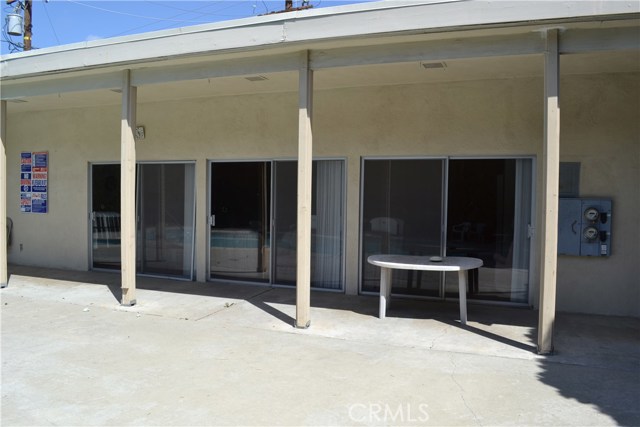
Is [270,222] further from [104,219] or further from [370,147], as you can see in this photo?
[104,219]

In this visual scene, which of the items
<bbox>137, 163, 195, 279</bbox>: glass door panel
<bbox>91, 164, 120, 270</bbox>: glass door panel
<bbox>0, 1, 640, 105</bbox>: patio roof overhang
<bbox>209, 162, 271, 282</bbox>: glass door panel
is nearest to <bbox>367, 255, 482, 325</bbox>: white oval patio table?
<bbox>0, 1, 640, 105</bbox>: patio roof overhang

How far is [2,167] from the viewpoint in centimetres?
792

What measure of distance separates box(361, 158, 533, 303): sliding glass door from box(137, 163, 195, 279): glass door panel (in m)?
3.25

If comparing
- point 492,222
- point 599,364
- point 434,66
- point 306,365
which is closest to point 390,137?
point 434,66

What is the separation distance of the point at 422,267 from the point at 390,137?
94.7 inches

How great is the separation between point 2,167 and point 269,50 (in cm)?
504

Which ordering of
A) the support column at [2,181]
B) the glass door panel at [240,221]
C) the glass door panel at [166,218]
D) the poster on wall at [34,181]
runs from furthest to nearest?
the poster on wall at [34,181] → the glass door panel at [166,218] → the glass door panel at [240,221] → the support column at [2,181]

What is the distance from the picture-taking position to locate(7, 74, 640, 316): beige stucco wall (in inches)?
258

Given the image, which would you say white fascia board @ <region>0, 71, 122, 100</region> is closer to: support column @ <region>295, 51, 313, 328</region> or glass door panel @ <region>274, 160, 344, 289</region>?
glass door panel @ <region>274, 160, 344, 289</region>

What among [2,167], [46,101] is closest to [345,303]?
[2,167]

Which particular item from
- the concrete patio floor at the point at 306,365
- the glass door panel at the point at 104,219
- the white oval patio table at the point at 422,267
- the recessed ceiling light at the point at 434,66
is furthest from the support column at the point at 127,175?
the recessed ceiling light at the point at 434,66

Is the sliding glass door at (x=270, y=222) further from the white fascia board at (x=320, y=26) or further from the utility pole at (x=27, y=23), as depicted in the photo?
the utility pole at (x=27, y=23)

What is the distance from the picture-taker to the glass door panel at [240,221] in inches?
333

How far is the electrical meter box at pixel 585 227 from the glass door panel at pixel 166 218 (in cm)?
592
